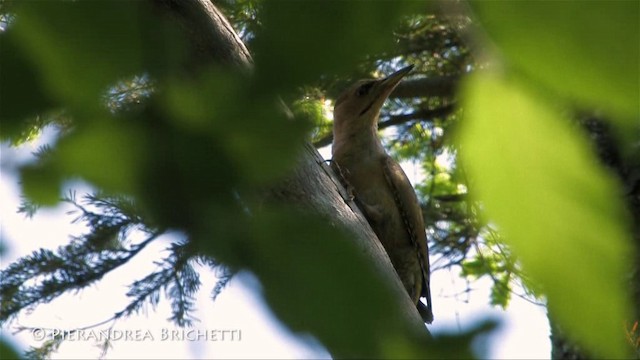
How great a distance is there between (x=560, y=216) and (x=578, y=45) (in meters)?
0.09

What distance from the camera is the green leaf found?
0.43 m

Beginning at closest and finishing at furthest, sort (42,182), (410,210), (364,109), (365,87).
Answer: (42,182), (365,87), (410,210), (364,109)

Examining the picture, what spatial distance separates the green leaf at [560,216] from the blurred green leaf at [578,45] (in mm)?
34

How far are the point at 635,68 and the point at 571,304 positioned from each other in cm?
13

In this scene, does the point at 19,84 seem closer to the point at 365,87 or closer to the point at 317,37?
the point at 317,37

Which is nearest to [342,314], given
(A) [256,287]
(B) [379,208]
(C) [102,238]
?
(A) [256,287]

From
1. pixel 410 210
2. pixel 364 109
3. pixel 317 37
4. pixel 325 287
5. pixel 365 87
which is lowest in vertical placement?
pixel 325 287

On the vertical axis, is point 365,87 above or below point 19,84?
above

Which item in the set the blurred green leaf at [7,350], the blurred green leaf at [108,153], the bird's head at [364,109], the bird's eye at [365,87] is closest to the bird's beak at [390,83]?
the bird's head at [364,109]

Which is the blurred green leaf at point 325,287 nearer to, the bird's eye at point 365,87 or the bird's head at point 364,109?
the bird's eye at point 365,87

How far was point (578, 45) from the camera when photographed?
1.39ft

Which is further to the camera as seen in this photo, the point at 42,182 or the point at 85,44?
the point at 42,182

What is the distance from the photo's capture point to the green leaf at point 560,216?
43cm

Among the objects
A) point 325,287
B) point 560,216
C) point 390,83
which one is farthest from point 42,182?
point 390,83
